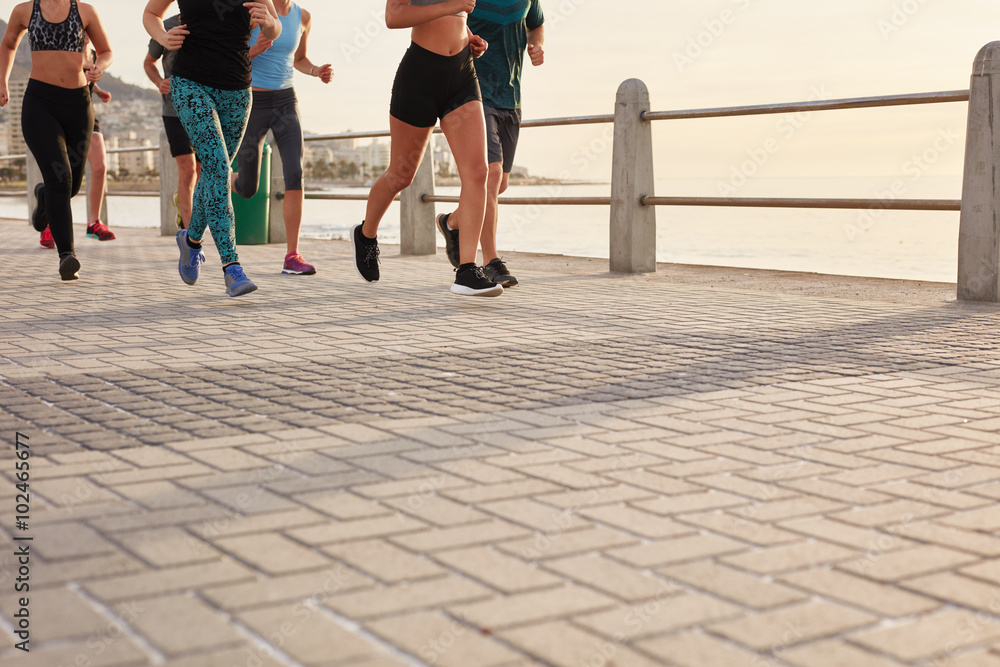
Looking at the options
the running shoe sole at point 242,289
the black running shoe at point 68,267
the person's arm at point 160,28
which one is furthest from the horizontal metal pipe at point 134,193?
the running shoe sole at point 242,289

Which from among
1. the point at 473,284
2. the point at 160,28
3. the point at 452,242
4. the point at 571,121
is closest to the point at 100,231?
the point at 571,121

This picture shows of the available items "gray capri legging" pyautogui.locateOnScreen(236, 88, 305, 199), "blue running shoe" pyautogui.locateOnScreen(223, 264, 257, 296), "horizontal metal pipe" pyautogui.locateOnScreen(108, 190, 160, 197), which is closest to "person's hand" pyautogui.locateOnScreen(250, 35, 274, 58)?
"gray capri legging" pyautogui.locateOnScreen(236, 88, 305, 199)

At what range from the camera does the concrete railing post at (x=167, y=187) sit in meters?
12.9

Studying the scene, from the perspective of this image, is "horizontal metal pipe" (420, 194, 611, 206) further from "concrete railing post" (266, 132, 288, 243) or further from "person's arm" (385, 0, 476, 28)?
"person's arm" (385, 0, 476, 28)

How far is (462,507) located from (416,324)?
297 cm

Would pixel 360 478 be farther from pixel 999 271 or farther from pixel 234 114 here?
pixel 999 271

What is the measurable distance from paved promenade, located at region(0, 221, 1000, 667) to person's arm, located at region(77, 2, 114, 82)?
103 inches

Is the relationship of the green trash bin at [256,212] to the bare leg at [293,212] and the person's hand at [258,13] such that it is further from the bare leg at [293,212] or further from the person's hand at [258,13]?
the person's hand at [258,13]

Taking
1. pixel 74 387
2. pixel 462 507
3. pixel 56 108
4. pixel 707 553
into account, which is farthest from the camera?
pixel 56 108

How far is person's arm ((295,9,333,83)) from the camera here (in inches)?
308

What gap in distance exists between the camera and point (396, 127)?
20.2 ft

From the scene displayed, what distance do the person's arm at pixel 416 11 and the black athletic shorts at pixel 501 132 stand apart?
3.65 feet

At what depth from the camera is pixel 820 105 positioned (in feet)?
23.0

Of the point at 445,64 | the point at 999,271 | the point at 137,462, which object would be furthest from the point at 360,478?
the point at 999,271
